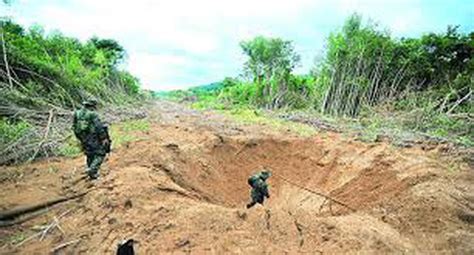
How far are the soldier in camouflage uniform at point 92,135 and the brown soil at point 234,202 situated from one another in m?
0.27

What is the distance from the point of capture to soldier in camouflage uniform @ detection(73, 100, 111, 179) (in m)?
8.16

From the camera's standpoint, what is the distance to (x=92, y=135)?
8.20 meters

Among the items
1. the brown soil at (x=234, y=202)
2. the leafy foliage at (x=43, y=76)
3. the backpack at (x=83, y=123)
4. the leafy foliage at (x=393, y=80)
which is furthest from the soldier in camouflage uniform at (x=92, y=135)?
the leafy foliage at (x=393, y=80)

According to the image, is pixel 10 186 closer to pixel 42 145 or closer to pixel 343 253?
pixel 42 145

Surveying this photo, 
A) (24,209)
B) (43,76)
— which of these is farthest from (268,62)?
(24,209)

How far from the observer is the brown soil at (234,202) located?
626cm

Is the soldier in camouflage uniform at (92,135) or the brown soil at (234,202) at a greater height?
the soldier in camouflage uniform at (92,135)

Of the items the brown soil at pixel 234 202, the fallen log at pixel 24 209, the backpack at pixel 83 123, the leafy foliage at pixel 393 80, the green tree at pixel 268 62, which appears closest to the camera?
the brown soil at pixel 234 202

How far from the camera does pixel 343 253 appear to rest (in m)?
6.02

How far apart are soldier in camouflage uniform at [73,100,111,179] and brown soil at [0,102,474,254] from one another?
0.27 meters

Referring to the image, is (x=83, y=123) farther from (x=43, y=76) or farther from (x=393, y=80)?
(x=393, y=80)

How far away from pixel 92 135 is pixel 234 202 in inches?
157

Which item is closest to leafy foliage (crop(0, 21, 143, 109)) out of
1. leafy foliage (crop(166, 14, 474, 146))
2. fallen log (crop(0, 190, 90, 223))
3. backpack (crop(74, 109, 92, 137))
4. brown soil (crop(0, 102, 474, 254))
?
brown soil (crop(0, 102, 474, 254))

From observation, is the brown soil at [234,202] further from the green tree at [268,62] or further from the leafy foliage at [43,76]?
the green tree at [268,62]
